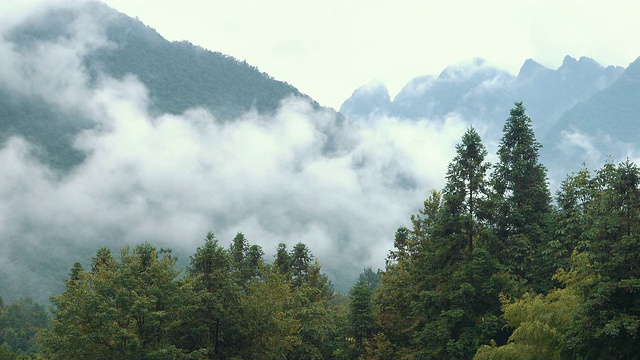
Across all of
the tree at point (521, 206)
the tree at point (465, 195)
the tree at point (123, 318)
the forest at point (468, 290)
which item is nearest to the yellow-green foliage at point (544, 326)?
the forest at point (468, 290)

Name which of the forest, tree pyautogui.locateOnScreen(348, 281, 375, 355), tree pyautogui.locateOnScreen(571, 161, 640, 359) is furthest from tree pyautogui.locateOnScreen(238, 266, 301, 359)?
tree pyautogui.locateOnScreen(571, 161, 640, 359)

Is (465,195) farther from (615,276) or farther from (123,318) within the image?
(123,318)

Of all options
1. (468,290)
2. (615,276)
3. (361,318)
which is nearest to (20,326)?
(361,318)

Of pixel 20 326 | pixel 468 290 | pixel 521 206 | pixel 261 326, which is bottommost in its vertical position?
pixel 261 326

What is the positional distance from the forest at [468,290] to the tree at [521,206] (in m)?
0.09

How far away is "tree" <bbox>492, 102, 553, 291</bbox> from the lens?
34.0 meters

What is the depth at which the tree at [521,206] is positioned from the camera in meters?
34.0

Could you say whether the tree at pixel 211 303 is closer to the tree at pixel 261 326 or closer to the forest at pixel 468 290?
the forest at pixel 468 290

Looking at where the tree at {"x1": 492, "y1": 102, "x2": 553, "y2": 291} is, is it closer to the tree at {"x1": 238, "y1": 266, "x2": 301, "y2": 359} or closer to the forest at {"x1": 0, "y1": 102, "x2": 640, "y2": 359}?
the forest at {"x1": 0, "y1": 102, "x2": 640, "y2": 359}

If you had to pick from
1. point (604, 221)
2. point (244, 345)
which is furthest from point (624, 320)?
point (244, 345)

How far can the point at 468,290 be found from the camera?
29141 millimetres

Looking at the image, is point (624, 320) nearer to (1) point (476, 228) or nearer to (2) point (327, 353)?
(1) point (476, 228)

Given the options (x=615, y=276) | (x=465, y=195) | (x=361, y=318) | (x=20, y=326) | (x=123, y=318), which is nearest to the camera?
(x=615, y=276)

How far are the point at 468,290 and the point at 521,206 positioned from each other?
1085 centimetres
